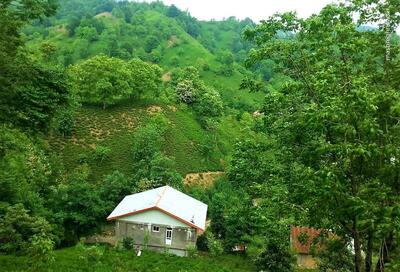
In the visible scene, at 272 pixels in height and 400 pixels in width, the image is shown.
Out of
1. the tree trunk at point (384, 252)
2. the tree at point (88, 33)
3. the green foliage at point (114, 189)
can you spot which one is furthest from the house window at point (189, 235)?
the tree at point (88, 33)

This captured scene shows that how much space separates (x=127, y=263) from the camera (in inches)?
894

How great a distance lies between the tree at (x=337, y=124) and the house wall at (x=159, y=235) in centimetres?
1877

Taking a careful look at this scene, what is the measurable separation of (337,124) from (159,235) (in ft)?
73.2

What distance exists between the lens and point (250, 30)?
11.0 m

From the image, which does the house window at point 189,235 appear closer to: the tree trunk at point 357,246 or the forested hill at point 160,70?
the forested hill at point 160,70

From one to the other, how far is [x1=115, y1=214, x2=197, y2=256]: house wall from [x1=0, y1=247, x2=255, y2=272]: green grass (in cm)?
138

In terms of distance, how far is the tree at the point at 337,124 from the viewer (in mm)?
7961

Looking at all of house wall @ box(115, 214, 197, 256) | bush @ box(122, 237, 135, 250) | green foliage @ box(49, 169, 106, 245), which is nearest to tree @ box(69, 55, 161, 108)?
green foliage @ box(49, 169, 106, 245)

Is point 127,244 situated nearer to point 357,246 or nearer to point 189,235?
point 189,235

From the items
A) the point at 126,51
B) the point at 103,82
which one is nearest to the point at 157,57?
the point at 126,51

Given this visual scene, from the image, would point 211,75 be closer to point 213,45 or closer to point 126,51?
point 126,51

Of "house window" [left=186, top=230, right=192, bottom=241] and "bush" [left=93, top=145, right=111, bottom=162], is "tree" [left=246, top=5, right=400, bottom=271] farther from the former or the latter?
"bush" [left=93, top=145, right=111, bottom=162]

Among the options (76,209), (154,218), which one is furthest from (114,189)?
(154,218)

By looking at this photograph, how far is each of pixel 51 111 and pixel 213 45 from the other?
442 ft
